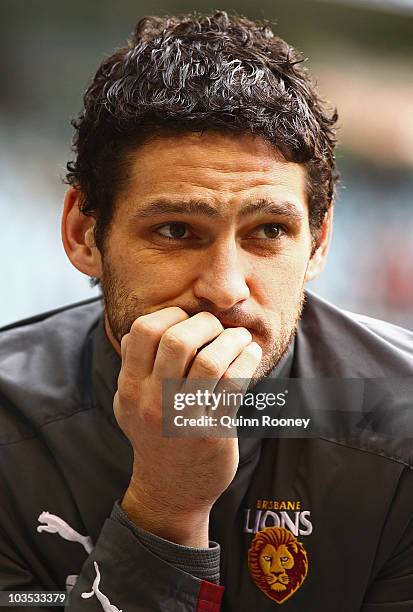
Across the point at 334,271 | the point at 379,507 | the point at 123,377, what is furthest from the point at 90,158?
the point at 334,271

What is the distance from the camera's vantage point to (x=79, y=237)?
1.10 meters

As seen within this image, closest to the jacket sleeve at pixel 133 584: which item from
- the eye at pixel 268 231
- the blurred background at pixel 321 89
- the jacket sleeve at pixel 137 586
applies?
the jacket sleeve at pixel 137 586

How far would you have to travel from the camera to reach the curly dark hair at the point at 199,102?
93cm

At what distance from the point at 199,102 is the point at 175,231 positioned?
0.16 meters

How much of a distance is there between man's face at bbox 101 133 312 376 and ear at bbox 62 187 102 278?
117mm

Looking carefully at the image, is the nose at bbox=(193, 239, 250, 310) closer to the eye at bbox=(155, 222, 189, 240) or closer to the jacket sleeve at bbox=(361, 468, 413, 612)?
the eye at bbox=(155, 222, 189, 240)

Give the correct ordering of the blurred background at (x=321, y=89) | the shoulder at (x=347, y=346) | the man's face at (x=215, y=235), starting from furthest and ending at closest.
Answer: the blurred background at (x=321, y=89) < the shoulder at (x=347, y=346) < the man's face at (x=215, y=235)

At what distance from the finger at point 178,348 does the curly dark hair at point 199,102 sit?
26cm

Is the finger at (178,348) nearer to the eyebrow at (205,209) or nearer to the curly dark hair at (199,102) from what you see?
the eyebrow at (205,209)

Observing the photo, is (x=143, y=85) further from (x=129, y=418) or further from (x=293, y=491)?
(x=293, y=491)

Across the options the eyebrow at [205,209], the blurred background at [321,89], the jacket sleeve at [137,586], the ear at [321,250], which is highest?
the blurred background at [321,89]

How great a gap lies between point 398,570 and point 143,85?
2.21 ft

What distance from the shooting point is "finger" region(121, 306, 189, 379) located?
0.80 meters

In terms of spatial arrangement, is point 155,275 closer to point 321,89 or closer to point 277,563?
point 277,563
